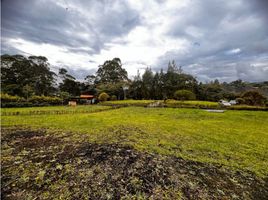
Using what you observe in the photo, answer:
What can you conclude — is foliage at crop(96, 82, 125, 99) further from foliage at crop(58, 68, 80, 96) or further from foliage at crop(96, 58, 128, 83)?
foliage at crop(96, 58, 128, 83)

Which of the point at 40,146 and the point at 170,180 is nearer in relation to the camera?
the point at 170,180

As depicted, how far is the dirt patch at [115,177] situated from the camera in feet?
7.84

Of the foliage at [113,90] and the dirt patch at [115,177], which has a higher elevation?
the foliage at [113,90]

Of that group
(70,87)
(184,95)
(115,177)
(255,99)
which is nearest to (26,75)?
(70,87)

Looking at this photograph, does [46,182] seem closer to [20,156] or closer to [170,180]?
[20,156]

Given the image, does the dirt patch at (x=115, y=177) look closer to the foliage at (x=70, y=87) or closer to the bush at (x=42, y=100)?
the bush at (x=42, y=100)

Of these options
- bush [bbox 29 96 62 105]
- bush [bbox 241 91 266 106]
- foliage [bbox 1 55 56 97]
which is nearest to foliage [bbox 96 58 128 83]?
foliage [bbox 1 55 56 97]

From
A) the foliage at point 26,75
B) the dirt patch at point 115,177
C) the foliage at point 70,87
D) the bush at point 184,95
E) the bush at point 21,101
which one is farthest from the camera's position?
the foliage at point 70,87

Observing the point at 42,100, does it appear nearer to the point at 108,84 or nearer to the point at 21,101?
the point at 21,101

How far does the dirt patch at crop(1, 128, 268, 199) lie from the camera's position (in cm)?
239

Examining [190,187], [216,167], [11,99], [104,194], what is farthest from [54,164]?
[11,99]

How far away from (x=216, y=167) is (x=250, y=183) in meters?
0.65

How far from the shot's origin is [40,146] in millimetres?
4504

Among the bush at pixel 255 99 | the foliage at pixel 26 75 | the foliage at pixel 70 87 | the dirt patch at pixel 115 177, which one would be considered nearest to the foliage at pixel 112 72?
the foliage at pixel 70 87
